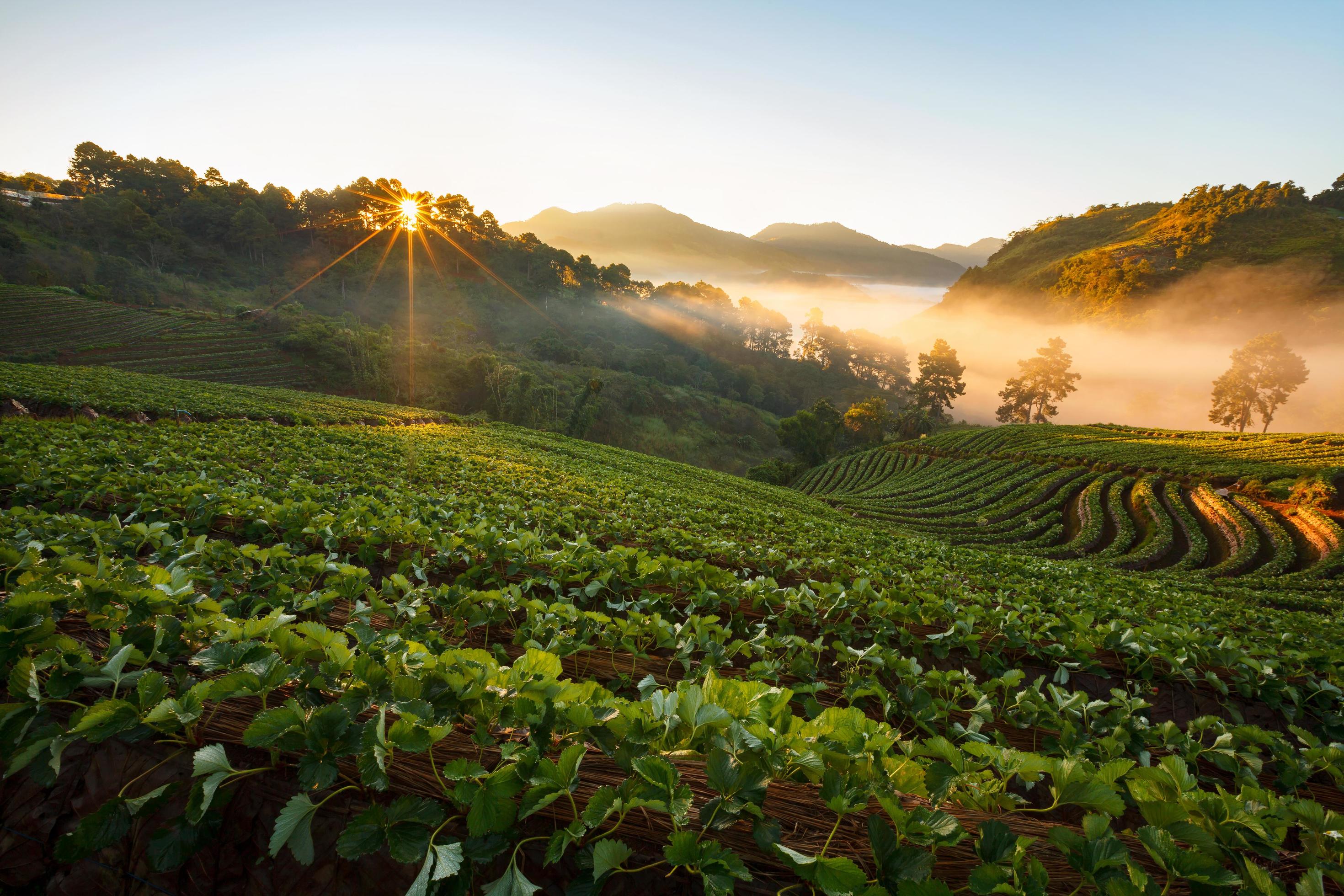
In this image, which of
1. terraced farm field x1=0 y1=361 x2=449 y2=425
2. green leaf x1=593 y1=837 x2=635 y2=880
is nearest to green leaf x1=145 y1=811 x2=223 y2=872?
green leaf x1=593 y1=837 x2=635 y2=880

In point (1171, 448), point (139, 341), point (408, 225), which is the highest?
point (408, 225)

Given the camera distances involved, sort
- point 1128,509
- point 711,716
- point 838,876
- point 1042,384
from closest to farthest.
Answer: point 838,876
point 711,716
point 1128,509
point 1042,384

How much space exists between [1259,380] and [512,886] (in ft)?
382

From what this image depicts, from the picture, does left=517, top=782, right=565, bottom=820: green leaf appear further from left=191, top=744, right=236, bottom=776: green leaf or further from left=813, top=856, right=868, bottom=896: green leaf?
left=191, top=744, right=236, bottom=776: green leaf

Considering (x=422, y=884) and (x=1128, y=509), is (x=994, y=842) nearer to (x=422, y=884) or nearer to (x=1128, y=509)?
(x=422, y=884)

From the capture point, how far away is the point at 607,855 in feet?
4.01

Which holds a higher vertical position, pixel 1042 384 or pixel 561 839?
pixel 561 839

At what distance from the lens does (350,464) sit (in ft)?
37.7

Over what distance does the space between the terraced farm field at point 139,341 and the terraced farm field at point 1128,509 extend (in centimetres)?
5467

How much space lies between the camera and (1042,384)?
301 ft

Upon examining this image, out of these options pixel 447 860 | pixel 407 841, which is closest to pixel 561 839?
pixel 447 860

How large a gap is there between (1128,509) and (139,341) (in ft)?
258

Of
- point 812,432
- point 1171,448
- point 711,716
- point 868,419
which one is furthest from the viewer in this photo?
point 868,419

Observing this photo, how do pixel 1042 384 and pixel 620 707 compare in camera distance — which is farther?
pixel 1042 384
